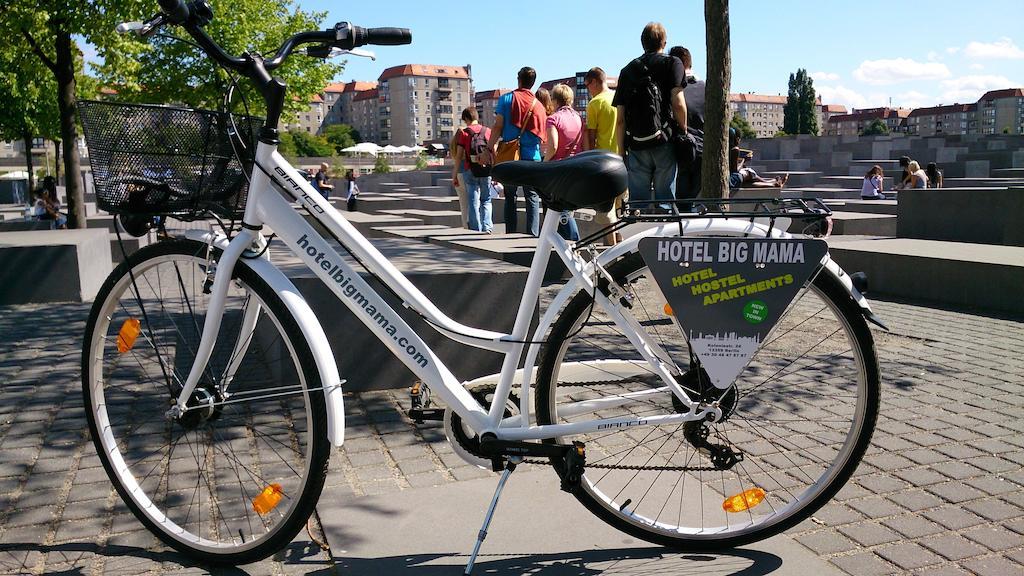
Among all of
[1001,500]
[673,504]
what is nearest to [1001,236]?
[1001,500]

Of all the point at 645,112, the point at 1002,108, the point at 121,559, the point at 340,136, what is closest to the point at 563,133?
the point at 645,112

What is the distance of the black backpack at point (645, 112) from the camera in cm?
683

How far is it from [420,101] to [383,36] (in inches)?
6820

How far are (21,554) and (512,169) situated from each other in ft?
6.83

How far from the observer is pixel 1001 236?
1091 centimetres

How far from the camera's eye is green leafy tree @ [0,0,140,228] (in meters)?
12.9

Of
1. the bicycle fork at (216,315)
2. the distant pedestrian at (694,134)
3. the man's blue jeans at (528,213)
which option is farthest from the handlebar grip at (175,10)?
the man's blue jeans at (528,213)

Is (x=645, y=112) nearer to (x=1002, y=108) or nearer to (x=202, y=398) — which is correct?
(x=202, y=398)

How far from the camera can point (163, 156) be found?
261 cm

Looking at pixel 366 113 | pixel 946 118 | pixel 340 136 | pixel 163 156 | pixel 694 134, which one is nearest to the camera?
pixel 163 156

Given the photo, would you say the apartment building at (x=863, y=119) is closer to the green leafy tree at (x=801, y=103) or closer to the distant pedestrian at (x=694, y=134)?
the green leafy tree at (x=801, y=103)

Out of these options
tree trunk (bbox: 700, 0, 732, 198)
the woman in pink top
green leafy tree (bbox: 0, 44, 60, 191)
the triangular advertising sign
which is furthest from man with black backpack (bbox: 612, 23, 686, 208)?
green leafy tree (bbox: 0, 44, 60, 191)

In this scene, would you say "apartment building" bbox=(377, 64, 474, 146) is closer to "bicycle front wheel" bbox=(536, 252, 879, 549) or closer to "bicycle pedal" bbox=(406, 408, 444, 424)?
"bicycle front wheel" bbox=(536, 252, 879, 549)

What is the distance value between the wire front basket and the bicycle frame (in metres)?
0.10
